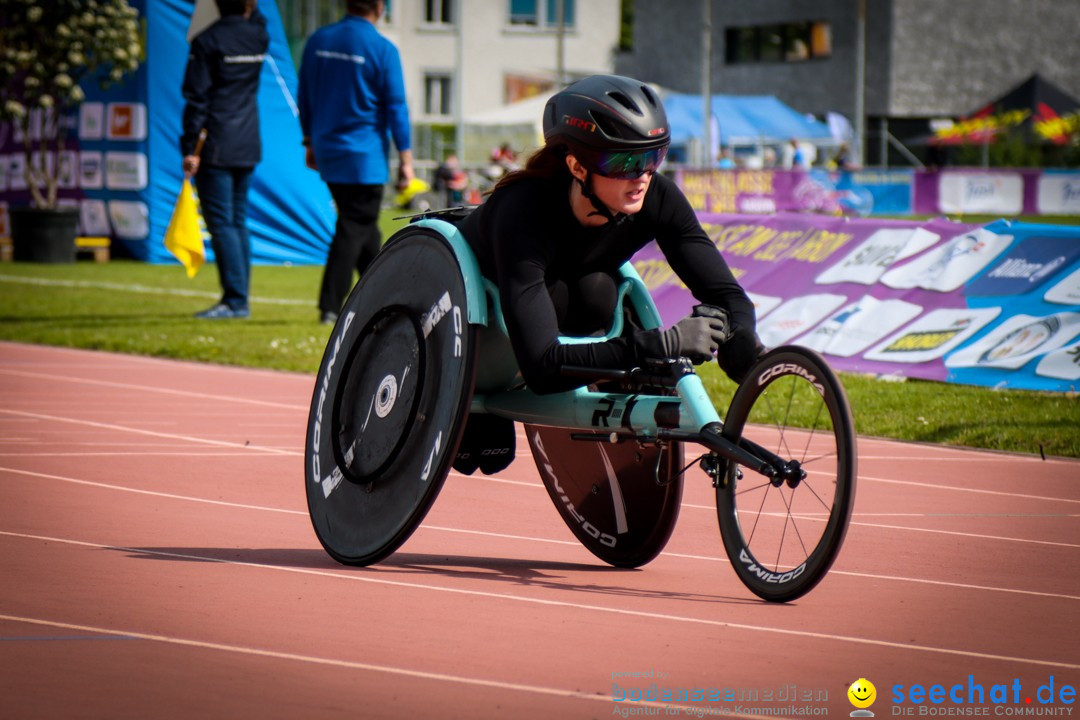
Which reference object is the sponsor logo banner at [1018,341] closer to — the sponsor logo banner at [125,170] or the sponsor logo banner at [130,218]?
the sponsor logo banner at [125,170]

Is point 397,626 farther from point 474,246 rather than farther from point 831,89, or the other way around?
point 831,89

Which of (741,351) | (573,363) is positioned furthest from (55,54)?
(741,351)

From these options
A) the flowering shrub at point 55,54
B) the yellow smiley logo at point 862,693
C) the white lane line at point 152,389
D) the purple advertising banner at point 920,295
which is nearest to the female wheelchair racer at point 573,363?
the yellow smiley logo at point 862,693

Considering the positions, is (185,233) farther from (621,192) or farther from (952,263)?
(621,192)

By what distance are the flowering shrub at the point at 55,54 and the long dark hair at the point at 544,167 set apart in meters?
17.5

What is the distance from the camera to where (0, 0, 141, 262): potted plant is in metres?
22.1

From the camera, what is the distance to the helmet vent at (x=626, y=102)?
5277 millimetres

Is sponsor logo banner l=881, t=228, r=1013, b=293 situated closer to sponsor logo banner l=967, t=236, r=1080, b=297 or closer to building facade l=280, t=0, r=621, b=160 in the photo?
sponsor logo banner l=967, t=236, r=1080, b=297

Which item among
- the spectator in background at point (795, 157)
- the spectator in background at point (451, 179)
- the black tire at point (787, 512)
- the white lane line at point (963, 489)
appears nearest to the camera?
the black tire at point (787, 512)

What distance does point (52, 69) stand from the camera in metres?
22.7

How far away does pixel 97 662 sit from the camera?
4.18 m

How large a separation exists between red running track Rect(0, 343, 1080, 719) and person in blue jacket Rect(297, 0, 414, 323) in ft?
16.8

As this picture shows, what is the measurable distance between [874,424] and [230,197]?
6.96m

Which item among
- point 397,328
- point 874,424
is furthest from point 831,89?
point 397,328
